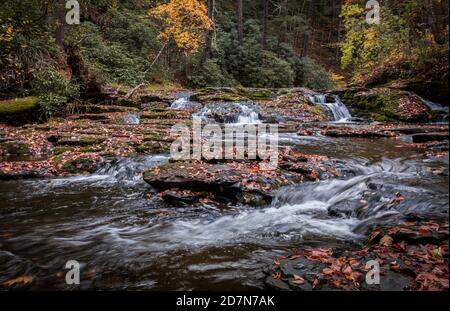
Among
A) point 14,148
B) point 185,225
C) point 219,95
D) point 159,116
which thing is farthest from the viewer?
point 219,95

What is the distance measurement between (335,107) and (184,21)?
1229 cm

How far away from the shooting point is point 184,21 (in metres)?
24.2

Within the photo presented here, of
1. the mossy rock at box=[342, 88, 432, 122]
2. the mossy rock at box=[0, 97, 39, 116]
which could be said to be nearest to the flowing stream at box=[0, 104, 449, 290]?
the mossy rock at box=[0, 97, 39, 116]

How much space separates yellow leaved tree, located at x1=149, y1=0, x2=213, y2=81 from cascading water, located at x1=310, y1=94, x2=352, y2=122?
29.9 ft

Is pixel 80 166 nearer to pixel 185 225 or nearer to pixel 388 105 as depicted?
pixel 185 225

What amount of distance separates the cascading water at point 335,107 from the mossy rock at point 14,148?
13.4m

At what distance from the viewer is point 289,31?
127 feet

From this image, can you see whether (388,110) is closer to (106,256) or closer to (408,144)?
(408,144)

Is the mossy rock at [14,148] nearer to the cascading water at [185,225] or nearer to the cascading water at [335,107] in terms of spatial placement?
the cascading water at [185,225]

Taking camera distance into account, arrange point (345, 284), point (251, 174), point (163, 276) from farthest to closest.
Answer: point (251, 174) → point (163, 276) → point (345, 284)

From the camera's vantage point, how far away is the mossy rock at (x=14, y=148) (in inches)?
404

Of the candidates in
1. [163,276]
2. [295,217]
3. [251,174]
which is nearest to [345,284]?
[163,276]

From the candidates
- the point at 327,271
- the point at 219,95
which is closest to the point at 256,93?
the point at 219,95

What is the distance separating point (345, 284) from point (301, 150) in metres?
7.12
